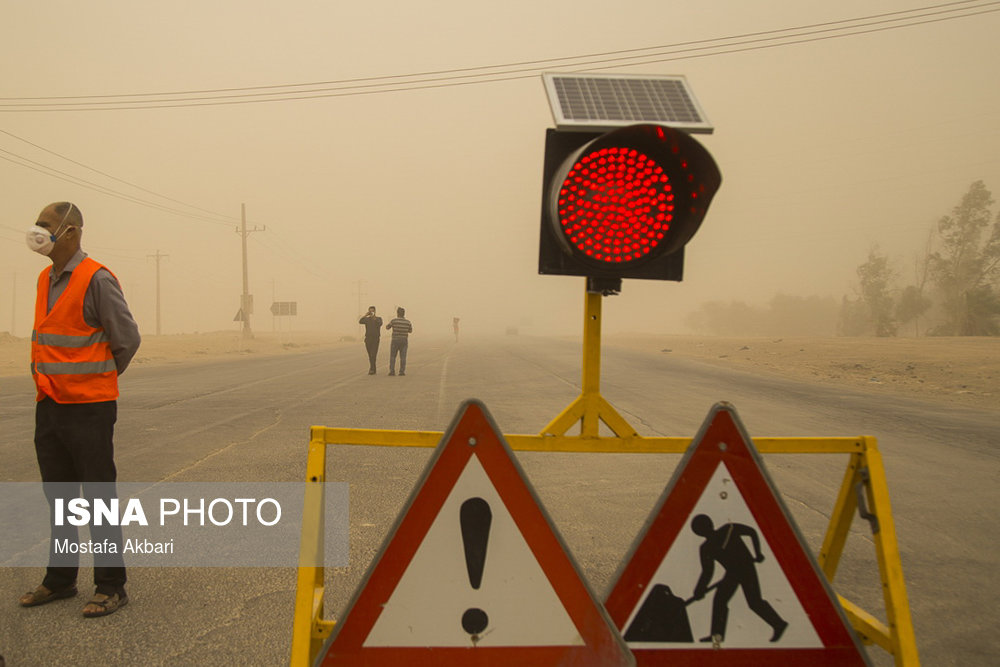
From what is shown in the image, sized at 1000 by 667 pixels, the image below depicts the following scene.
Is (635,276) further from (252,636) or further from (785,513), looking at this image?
(252,636)

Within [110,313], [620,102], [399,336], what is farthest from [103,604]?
[399,336]

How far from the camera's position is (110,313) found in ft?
11.2

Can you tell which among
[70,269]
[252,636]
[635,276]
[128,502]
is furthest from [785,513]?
[128,502]

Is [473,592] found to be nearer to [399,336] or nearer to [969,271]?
[399,336]

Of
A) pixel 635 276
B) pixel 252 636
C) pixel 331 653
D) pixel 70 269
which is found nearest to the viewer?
pixel 331 653

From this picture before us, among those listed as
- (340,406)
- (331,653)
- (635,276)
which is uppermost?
(635,276)

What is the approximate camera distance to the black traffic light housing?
1.97 meters

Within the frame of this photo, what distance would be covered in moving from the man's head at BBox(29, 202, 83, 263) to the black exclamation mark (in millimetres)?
2784

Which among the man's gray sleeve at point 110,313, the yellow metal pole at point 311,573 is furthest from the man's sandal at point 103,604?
the yellow metal pole at point 311,573

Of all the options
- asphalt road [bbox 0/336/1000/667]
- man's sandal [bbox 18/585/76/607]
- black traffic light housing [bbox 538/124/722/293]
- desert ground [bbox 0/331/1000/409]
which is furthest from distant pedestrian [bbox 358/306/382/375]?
black traffic light housing [bbox 538/124/722/293]

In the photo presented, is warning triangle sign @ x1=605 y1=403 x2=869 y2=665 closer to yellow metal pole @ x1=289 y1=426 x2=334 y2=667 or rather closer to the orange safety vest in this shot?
yellow metal pole @ x1=289 y1=426 x2=334 y2=667

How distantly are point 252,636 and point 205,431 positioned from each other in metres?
6.26

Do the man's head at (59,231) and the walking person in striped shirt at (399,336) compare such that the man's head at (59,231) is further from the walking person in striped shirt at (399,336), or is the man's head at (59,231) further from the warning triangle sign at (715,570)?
the walking person in striped shirt at (399,336)

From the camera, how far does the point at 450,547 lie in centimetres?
190
